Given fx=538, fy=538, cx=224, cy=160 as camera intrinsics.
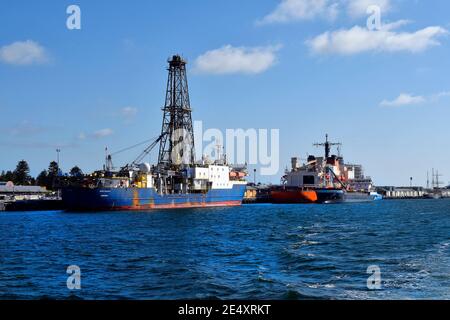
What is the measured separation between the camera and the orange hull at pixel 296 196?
14238 cm

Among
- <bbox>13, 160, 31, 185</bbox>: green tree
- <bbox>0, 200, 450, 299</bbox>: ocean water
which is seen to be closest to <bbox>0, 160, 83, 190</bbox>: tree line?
<bbox>13, 160, 31, 185</bbox>: green tree

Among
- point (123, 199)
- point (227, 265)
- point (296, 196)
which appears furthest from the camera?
point (296, 196)

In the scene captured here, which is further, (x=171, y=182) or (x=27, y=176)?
(x=27, y=176)

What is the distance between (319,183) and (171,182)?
64.7 meters

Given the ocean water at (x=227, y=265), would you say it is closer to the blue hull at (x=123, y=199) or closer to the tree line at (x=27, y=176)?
the blue hull at (x=123, y=199)

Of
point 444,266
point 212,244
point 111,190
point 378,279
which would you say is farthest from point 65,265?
point 111,190

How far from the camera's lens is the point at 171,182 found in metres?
101

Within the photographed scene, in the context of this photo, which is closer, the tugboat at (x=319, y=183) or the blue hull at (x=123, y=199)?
the blue hull at (x=123, y=199)

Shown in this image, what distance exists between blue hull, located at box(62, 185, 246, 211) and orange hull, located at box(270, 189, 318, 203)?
47.8m

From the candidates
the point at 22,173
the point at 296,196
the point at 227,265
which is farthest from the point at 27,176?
the point at 227,265

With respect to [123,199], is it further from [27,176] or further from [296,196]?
[27,176]

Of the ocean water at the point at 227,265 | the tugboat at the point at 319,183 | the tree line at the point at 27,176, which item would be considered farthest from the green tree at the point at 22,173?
the ocean water at the point at 227,265

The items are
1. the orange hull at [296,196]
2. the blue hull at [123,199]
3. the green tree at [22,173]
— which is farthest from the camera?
the green tree at [22,173]

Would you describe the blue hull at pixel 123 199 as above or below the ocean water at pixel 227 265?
above
